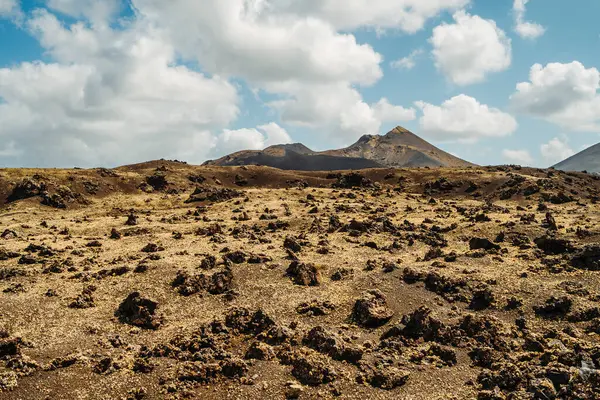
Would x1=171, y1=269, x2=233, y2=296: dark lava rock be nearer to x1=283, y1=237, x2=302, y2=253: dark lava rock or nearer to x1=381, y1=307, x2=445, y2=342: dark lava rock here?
x1=283, y1=237, x2=302, y2=253: dark lava rock

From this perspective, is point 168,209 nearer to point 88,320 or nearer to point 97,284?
point 97,284

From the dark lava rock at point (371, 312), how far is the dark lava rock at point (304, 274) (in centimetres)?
672

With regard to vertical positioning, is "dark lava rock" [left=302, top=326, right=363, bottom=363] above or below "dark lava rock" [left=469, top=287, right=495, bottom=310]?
below

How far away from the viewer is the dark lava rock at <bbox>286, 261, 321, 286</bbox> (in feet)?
137

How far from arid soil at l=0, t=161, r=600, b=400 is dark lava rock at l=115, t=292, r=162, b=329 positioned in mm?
136

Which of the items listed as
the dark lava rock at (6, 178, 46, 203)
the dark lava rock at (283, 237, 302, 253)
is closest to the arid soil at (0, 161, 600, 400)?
the dark lava rock at (283, 237, 302, 253)

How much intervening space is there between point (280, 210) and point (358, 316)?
56113 mm

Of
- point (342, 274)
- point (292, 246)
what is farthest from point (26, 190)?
point (342, 274)

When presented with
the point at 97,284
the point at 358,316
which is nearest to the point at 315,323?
the point at 358,316

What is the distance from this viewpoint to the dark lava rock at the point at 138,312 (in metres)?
33.8

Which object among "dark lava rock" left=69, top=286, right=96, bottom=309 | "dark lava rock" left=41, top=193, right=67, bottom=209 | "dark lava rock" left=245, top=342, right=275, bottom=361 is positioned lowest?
"dark lava rock" left=245, top=342, right=275, bottom=361

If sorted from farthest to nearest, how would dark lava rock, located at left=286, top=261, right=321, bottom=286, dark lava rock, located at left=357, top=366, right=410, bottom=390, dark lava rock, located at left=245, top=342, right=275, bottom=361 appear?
dark lava rock, located at left=286, top=261, right=321, bottom=286 < dark lava rock, located at left=245, top=342, right=275, bottom=361 < dark lava rock, located at left=357, top=366, right=410, bottom=390

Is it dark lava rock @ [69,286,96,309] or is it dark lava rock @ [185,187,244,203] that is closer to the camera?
dark lava rock @ [69,286,96,309]

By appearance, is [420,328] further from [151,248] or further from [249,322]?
[151,248]
